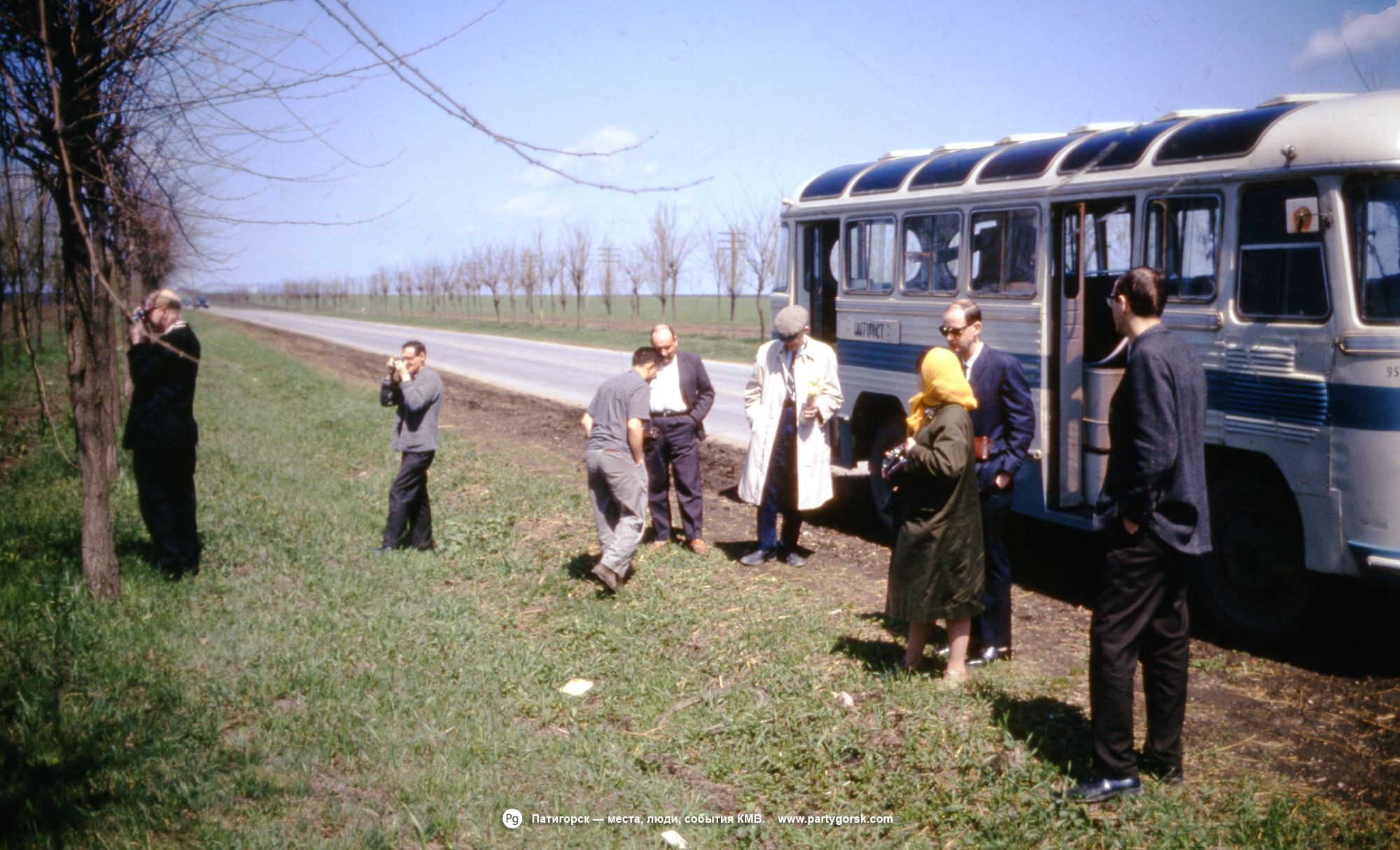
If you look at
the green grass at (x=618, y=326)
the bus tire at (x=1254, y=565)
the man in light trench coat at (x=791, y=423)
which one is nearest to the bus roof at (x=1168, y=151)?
the bus tire at (x=1254, y=565)

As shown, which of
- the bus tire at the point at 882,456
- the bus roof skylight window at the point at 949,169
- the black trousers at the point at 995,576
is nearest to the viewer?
the black trousers at the point at 995,576

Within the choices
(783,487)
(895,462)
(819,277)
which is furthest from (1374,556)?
(819,277)

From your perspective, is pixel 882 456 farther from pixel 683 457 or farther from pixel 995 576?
pixel 995 576

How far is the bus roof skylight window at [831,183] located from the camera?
10.5 meters

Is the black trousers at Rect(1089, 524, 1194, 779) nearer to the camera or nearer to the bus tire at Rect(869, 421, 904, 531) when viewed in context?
the camera

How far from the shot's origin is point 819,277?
35.9 feet

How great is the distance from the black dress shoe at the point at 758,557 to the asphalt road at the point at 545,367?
391cm

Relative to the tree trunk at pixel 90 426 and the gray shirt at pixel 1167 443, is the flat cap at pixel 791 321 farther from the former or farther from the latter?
the tree trunk at pixel 90 426

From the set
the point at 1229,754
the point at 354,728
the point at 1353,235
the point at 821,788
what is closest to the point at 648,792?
the point at 821,788

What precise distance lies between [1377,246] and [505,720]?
5248mm

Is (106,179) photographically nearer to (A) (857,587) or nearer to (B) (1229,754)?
(A) (857,587)

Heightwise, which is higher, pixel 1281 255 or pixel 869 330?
pixel 1281 255

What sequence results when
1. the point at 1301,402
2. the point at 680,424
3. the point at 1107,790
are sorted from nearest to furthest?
1. the point at 1107,790
2. the point at 1301,402
3. the point at 680,424

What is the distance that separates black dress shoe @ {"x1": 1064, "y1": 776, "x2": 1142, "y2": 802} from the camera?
13.7 feet
